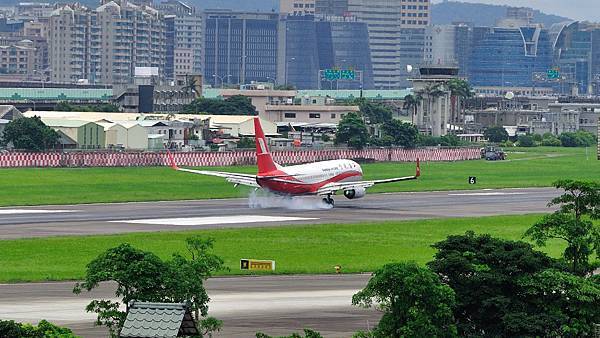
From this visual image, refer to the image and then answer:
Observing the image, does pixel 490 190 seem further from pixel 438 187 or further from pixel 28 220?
pixel 28 220

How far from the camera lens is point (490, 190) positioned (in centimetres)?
17212

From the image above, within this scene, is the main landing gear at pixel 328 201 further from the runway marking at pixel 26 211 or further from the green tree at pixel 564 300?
the green tree at pixel 564 300

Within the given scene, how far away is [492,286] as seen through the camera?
61.4 metres

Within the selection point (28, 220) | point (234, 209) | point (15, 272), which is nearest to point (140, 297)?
point (15, 272)

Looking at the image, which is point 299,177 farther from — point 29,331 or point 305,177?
point 29,331

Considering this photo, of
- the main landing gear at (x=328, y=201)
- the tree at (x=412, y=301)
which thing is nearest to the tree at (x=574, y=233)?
the tree at (x=412, y=301)

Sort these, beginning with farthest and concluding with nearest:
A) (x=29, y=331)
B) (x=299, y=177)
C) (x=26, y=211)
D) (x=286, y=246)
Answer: (x=299, y=177) < (x=26, y=211) < (x=286, y=246) < (x=29, y=331)

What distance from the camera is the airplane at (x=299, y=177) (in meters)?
136

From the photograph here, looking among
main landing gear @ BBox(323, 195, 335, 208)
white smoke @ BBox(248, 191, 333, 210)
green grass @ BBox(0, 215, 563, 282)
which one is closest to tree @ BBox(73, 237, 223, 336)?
green grass @ BBox(0, 215, 563, 282)

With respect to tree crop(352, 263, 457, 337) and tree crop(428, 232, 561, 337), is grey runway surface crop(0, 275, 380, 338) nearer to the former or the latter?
tree crop(428, 232, 561, 337)

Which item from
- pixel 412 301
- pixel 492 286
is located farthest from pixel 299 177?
pixel 412 301

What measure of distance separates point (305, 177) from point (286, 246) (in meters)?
36.9

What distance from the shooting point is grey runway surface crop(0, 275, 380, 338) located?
232 feet

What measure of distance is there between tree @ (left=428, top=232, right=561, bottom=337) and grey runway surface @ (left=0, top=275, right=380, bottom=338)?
338 inches
